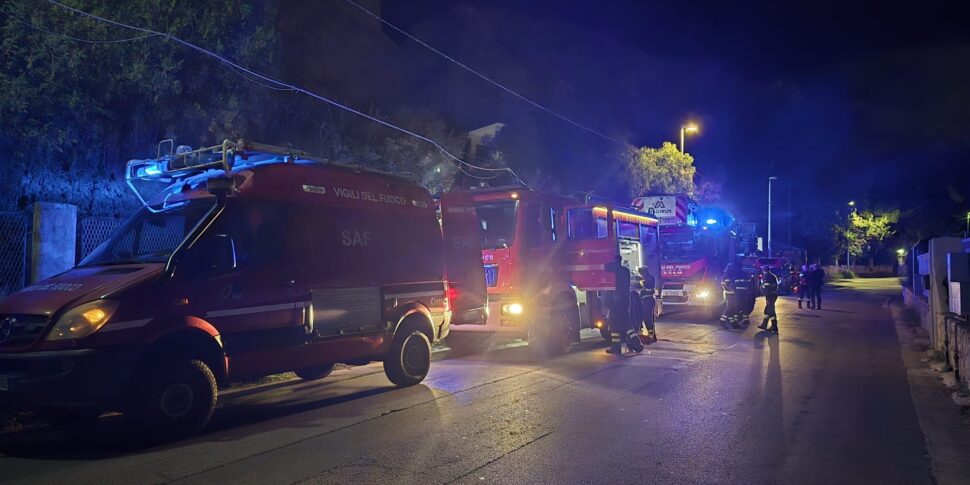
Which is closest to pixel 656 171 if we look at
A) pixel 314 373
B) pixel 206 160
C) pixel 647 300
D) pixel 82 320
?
pixel 647 300

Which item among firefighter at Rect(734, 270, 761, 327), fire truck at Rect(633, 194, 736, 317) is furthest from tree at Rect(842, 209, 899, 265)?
firefighter at Rect(734, 270, 761, 327)

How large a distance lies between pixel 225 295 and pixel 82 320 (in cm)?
130

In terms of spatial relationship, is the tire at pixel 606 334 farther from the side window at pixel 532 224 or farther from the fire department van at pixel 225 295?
the fire department van at pixel 225 295

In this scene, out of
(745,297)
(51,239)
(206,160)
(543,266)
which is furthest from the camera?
(745,297)

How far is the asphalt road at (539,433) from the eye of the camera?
A: 5.28 metres

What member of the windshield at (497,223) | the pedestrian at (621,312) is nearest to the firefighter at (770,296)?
the pedestrian at (621,312)

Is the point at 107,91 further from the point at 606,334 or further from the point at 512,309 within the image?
the point at 606,334

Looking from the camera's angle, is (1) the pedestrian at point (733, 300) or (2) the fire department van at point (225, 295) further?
(1) the pedestrian at point (733, 300)

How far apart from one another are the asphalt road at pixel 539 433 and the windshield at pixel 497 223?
7.79 ft

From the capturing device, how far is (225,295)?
21.9ft

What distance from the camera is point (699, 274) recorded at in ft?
66.4

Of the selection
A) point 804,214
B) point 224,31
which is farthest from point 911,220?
point 224,31

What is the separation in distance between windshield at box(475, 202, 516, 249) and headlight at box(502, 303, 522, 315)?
107 centimetres

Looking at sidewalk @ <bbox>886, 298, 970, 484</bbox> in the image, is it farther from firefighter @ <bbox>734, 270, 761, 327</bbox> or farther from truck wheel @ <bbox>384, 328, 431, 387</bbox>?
truck wheel @ <bbox>384, 328, 431, 387</bbox>
